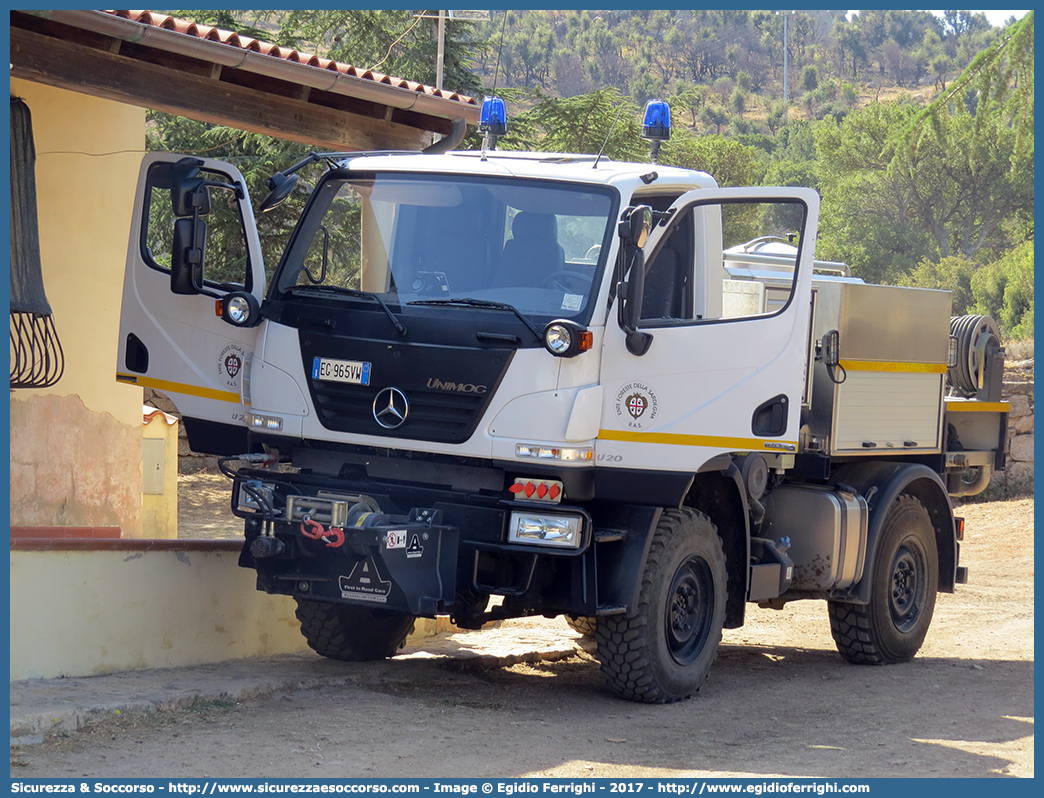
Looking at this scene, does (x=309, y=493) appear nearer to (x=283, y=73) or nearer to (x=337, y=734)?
(x=337, y=734)

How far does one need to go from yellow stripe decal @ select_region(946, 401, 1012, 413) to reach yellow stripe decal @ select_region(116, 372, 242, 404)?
5.11m

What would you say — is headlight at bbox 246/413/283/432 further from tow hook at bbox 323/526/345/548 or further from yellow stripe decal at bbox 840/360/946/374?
yellow stripe decal at bbox 840/360/946/374

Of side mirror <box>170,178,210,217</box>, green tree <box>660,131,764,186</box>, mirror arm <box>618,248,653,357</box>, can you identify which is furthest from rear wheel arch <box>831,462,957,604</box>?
green tree <box>660,131,764,186</box>

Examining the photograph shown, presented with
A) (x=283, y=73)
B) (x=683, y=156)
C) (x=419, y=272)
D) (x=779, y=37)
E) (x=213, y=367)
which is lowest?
(x=213, y=367)

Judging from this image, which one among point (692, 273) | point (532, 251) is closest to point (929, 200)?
point (692, 273)

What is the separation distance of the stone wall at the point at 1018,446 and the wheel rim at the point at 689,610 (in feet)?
38.9

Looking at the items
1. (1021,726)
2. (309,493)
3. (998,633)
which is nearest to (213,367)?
(309,493)

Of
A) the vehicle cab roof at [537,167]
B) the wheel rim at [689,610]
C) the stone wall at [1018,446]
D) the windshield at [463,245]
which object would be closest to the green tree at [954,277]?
the stone wall at [1018,446]

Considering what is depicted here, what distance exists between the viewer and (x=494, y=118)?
27.2 feet

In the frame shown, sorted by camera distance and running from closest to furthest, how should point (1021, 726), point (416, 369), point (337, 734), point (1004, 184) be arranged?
1. point (337, 734)
2. point (416, 369)
3. point (1021, 726)
4. point (1004, 184)

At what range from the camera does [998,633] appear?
10.5 m

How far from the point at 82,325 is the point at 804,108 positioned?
99912mm

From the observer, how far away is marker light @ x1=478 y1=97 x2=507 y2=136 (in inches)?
323

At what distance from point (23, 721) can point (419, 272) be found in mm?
2878
